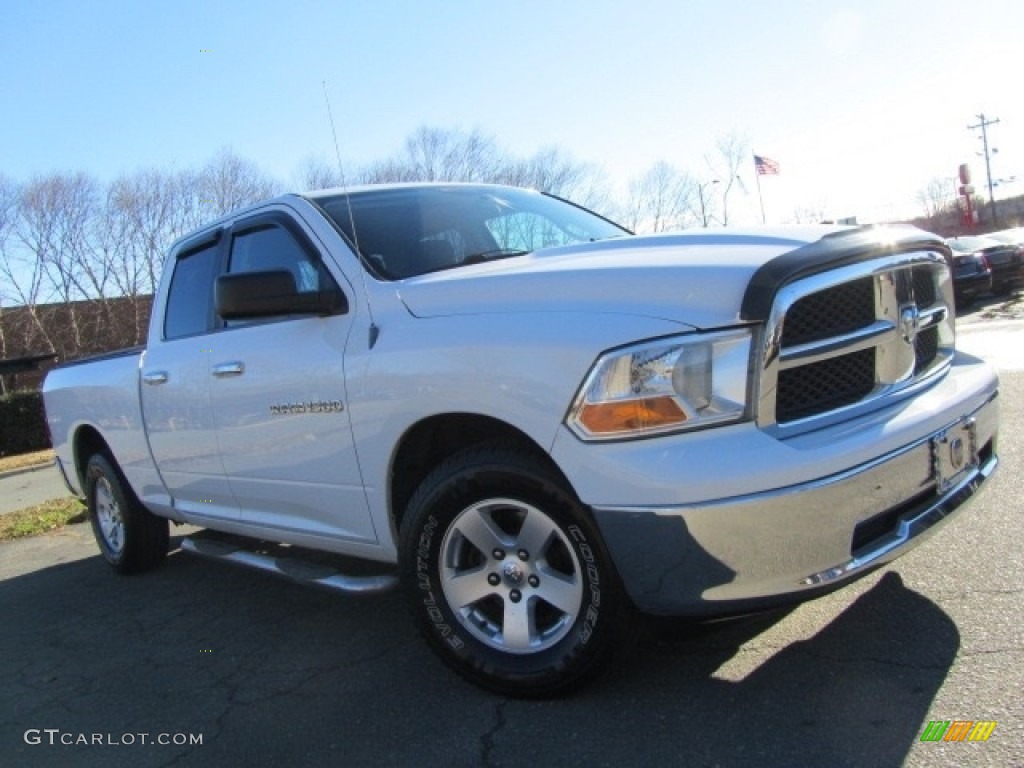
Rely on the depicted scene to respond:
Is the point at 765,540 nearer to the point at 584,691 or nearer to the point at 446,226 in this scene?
the point at 584,691

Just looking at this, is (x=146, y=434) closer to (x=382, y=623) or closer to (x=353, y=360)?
(x=382, y=623)

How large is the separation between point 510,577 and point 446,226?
1672 millimetres

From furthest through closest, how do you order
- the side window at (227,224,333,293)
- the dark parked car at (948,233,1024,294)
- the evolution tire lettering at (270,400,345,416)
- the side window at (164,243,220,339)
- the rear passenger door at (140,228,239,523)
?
the dark parked car at (948,233,1024,294) → the side window at (164,243,220,339) → the rear passenger door at (140,228,239,523) → the side window at (227,224,333,293) → the evolution tire lettering at (270,400,345,416)

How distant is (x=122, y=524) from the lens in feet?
18.1

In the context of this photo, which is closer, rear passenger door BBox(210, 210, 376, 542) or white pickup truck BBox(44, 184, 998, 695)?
white pickup truck BBox(44, 184, 998, 695)

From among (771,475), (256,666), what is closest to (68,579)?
(256,666)

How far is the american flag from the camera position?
2130 cm

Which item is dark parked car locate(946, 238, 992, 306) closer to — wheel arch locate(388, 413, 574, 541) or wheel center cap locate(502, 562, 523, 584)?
wheel arch locate(388, 413, 574, 541)

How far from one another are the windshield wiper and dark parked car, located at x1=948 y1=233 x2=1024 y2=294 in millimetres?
17802

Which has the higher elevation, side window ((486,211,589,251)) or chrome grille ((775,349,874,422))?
side window ((486,211,589,251))

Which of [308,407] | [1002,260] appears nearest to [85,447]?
[308,407]

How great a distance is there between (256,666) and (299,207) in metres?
2.04

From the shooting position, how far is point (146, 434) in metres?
4.80

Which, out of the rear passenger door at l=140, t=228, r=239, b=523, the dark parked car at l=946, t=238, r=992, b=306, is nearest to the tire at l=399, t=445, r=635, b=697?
the rear passenger door at l=140, t=228, r=239, b=523
